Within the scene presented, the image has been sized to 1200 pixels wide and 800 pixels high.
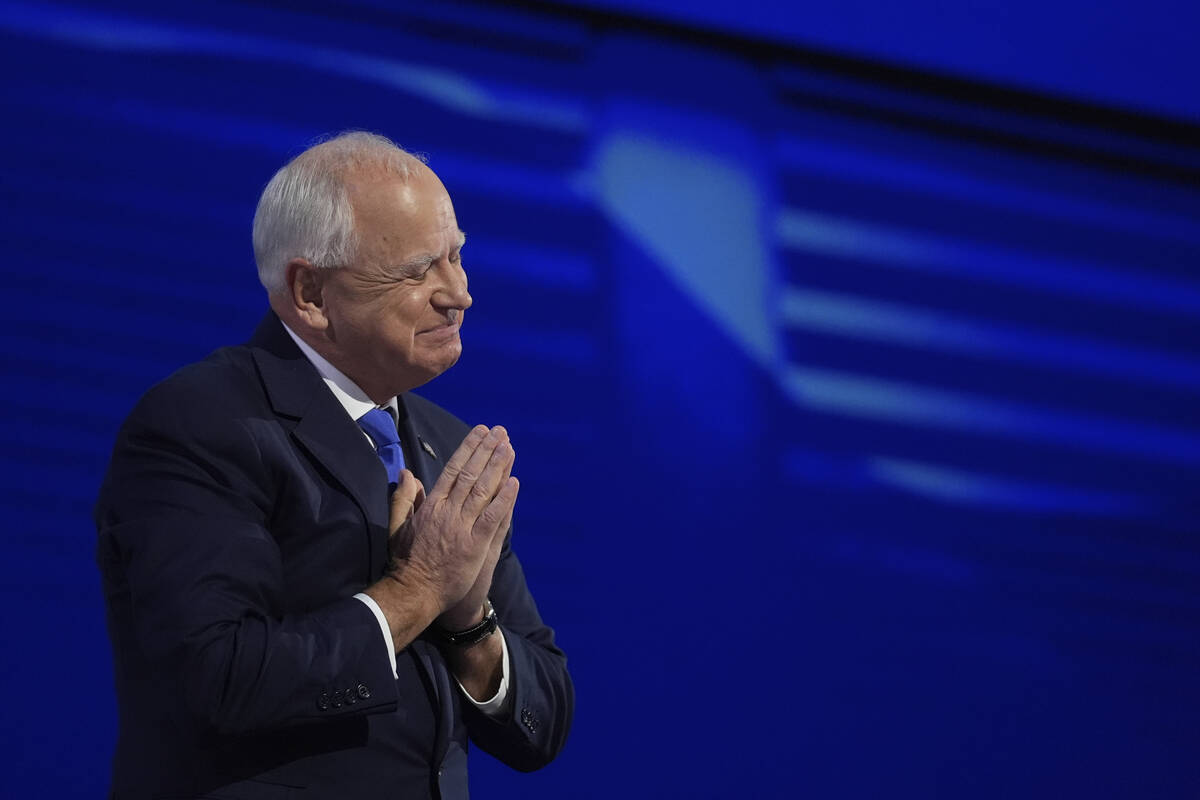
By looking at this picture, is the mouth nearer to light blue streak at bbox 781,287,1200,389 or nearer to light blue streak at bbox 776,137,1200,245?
light blue streak at bbox 781,287,1200,389

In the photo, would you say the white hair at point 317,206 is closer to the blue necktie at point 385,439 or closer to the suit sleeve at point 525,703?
the blue necktie at point 385,439

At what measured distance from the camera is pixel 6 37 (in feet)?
8.50

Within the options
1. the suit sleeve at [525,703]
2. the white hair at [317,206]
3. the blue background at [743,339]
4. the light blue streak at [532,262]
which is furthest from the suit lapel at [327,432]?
the light blue streak at [532,262]

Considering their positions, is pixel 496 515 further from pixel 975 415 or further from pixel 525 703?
pixel 975 415

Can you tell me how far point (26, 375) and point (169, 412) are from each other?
1.34 metres

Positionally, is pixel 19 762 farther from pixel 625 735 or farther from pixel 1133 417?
pixel 1133 417

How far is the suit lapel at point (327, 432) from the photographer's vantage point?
1.42 metres

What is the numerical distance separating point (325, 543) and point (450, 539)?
0.13 m

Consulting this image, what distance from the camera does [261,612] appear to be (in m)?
1.30

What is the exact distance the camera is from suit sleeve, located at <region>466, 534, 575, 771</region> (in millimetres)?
1517

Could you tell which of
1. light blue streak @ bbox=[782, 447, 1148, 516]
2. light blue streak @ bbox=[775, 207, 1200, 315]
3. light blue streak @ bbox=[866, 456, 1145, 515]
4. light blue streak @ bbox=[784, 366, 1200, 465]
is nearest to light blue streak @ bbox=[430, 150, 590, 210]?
light blue streak @ bbox=[775, 207, 1200, 315]

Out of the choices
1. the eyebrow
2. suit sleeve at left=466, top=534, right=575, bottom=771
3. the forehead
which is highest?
the forehead

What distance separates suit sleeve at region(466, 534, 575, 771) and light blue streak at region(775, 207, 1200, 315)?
1569mm

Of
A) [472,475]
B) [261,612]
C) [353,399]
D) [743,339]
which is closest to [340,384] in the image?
[353,399]
